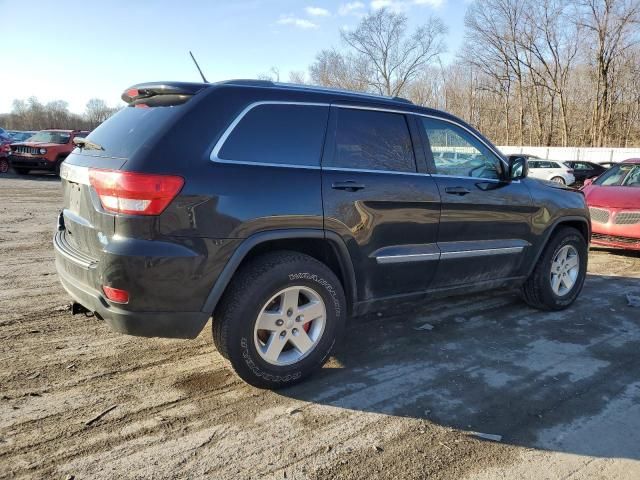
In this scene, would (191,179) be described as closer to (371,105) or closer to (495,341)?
(371,105)

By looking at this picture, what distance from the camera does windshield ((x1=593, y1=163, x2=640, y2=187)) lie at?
8.95 metres

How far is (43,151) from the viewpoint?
18.5 meters

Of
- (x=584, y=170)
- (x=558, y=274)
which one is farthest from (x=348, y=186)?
(x=584, y=170)

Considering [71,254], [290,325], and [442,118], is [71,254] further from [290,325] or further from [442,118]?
[442,118]

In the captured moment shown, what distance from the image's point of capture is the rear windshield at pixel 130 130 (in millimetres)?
3029

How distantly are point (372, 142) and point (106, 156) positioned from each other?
6.08 ft

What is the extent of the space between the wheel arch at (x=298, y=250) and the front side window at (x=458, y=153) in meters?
1.22

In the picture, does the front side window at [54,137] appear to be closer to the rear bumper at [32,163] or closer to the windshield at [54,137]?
the windshield at [54,137]

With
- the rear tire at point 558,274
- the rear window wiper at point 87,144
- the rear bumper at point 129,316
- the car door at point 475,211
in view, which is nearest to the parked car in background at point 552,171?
the rear tire at point 558,274

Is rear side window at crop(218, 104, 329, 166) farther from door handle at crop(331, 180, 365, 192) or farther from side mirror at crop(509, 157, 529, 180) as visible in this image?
side mirror at crop(509, 157, 529, 180)

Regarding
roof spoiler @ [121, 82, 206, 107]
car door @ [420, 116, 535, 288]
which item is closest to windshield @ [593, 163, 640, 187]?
car door @ [420, 116, 535, 288]

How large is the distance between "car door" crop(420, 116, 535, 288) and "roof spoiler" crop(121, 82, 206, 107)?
6.24 ft

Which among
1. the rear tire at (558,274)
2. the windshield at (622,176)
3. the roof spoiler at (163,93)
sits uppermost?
the roof spoiler at (163,93)

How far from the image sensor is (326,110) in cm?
359
